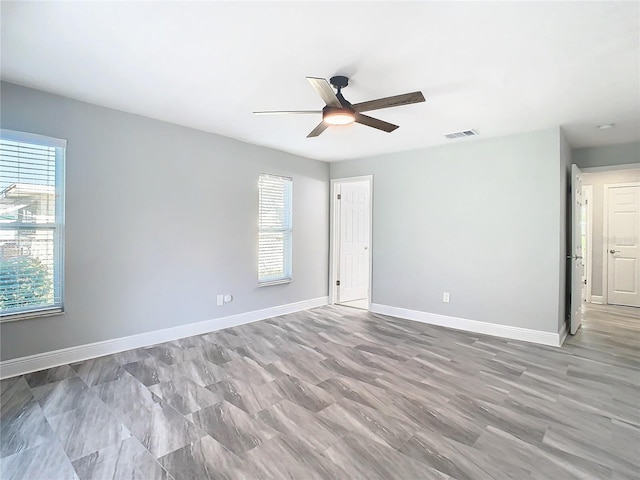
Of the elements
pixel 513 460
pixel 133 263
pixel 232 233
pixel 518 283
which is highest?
pixel 232 233

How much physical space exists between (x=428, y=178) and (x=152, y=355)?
4.16 m

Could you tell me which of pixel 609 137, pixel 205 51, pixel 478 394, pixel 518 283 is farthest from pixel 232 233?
pixel 609 137

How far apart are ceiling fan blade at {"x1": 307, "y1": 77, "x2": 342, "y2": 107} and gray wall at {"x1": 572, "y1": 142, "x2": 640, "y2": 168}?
14.2ft

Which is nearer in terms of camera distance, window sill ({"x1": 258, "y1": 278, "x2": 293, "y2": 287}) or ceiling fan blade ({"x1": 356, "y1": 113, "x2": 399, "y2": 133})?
ceiling fan blade ({"x1": 356, "y1": 113, "x2": 399, "y2": 133})

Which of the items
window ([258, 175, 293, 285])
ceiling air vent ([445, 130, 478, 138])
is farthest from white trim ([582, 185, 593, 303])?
window ([258, 175, 293, 285])

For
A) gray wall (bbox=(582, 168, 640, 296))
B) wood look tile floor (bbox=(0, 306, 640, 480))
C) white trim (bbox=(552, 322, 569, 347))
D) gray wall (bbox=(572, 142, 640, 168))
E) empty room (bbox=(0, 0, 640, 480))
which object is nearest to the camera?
wood look tile floor (bbox=(0, 306, 640, 480))

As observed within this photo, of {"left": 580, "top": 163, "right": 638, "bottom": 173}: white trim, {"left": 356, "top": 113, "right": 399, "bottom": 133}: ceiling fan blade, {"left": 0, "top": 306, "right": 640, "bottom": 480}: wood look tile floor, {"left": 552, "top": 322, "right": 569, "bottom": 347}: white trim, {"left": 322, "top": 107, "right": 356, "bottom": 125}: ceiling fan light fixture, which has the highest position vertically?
{"left": 580, "top": 163, "right": 638, "bottom": 173}: white trim

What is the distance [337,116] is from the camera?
2.56 meters

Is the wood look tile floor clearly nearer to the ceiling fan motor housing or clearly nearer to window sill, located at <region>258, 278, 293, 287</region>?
window sill, located at <region>258, 278, 293, 287</region>

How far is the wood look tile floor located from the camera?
1.82 m

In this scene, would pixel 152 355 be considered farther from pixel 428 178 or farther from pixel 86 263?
pixel 428 178

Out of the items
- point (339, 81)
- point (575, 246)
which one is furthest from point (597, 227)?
point (339, 81)

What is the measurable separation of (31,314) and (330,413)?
9.12ft

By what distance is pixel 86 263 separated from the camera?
326 cm
